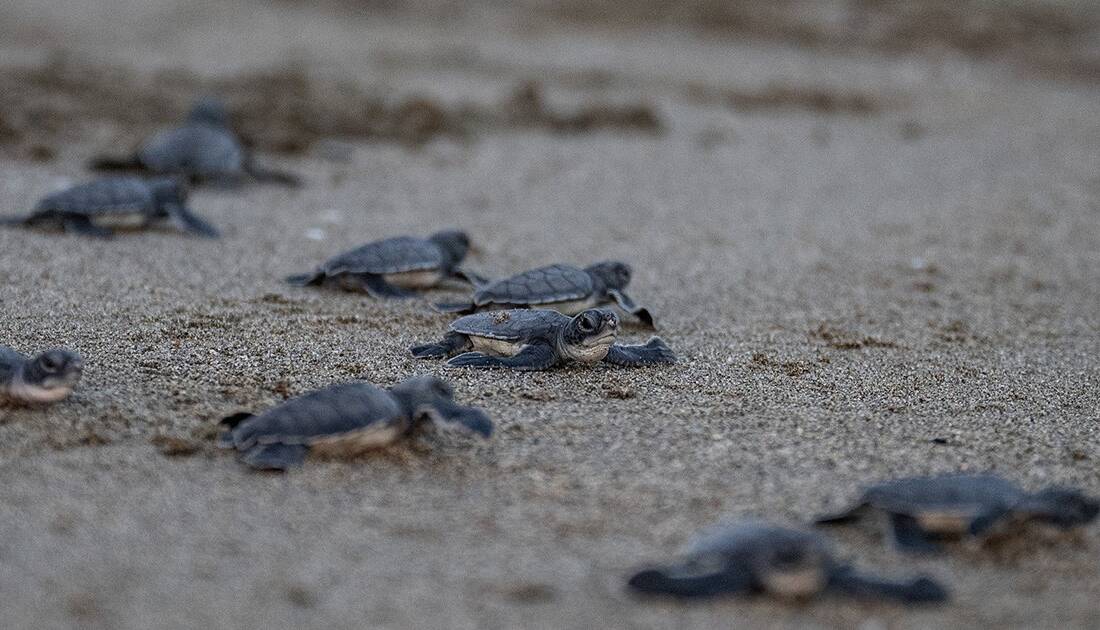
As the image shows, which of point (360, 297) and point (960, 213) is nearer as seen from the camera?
point (360, 297)

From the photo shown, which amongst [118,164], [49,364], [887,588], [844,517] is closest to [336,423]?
[49,364]

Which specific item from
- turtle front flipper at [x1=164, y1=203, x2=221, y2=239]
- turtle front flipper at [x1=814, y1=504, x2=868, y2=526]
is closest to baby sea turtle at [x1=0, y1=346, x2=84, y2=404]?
turtle front flipper at [x1=814, y1=504, x2=868, y2=526]

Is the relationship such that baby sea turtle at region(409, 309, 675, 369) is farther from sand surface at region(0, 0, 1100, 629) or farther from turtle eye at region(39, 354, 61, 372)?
turtle eye at region(39, 354, 61, 372)

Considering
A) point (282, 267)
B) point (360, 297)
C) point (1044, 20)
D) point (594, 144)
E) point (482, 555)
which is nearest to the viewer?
point (482, 555)

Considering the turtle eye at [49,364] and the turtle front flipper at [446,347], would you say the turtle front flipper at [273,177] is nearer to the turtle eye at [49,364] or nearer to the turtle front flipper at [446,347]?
the turtle front flipper at [446,347]

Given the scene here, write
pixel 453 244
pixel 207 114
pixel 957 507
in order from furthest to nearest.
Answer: pixel 207 114 < pixel 453 244 < pixel 957 507

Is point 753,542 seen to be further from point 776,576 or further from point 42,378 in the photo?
point 42,378

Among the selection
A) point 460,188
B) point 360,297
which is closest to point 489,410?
point 360,297

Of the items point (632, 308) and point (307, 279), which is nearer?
point (632, 308)

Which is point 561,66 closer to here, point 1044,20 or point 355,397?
point 1044,20
